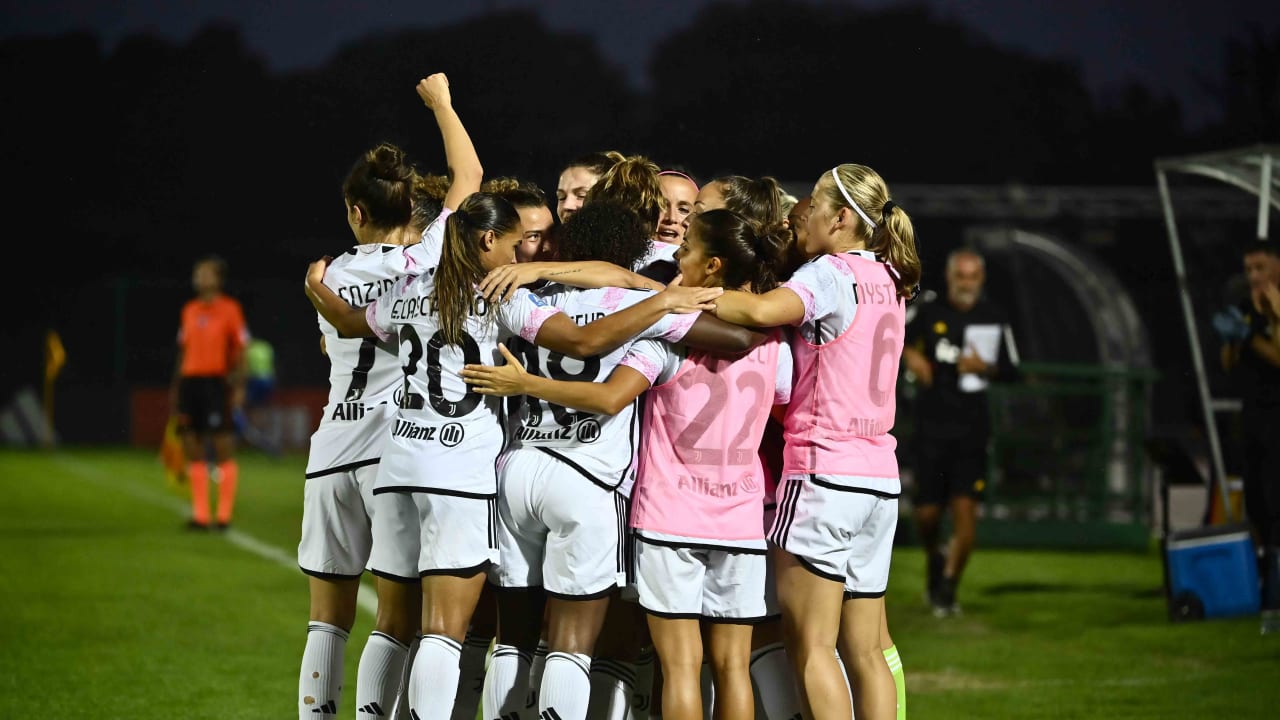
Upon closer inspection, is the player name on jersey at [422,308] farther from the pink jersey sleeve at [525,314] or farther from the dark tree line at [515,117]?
the dark tree line at [515,117]

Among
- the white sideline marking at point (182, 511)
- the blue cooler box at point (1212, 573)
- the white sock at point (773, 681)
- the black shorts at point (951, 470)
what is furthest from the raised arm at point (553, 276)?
the blue cooler box at point (1212, 573)

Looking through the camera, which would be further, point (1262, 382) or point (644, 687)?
point (1262, 382)

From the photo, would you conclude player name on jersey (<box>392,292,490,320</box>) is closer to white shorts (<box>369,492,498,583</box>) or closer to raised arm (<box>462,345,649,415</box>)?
raised arm (<box>462,345,649,415</box>)

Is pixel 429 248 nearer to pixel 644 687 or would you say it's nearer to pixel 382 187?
pixel 382 187

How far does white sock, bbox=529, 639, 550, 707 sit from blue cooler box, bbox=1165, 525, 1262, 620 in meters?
5.08

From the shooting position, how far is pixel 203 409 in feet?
43.0

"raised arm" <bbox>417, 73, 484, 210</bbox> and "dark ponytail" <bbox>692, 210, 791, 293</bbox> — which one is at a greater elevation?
"raised arm" <bbox>417, 73, 484, 210</bbox>

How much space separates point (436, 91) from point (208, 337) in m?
8.84

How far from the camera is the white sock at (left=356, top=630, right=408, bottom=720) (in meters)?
4.52

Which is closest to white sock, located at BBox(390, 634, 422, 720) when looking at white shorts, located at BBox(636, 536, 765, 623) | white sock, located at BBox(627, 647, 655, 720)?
white sock, located at BBox(627, 647, 655, 720)

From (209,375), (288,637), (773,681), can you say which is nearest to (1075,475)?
(288,637)

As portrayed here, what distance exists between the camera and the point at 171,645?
782 centimetres

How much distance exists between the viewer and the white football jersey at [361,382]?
463 centimetres

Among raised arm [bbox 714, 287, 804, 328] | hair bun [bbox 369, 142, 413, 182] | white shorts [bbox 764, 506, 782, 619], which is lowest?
white shorts [bbox 764, 506, 782, 619]
